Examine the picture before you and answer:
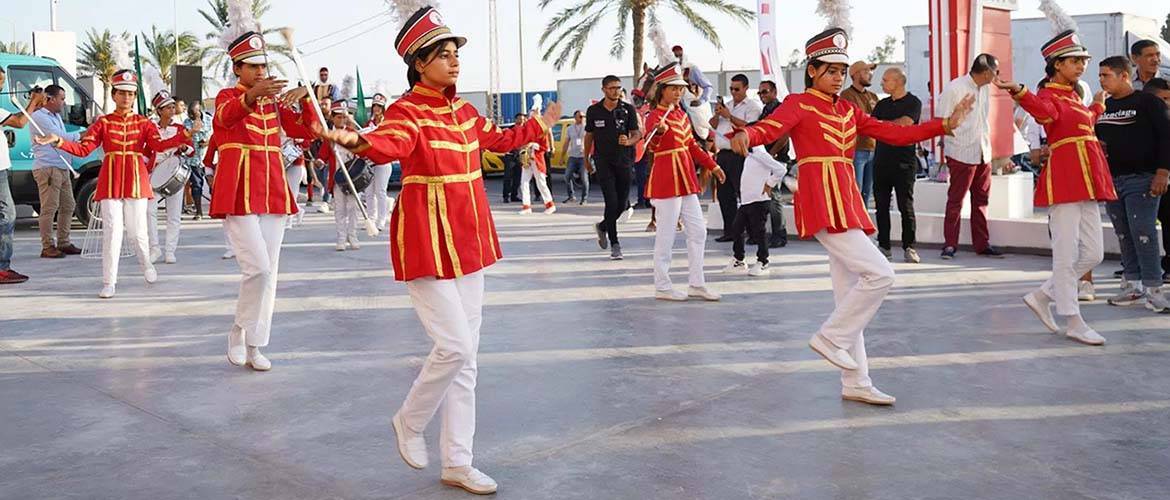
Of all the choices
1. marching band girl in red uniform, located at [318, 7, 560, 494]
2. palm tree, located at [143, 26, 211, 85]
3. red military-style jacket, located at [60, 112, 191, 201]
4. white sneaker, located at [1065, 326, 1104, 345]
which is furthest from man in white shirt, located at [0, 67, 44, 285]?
palm tree, located at [143, 26, 211, 85]

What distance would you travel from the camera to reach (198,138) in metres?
19.9

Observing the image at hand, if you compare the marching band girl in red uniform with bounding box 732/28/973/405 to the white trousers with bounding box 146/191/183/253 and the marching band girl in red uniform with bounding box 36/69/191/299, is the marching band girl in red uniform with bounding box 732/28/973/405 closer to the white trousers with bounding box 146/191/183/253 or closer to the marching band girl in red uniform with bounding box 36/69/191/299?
the marching band girl in red uniform with bounding box 36/69/191/299

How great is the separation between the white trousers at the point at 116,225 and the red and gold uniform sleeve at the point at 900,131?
7267 millimetres

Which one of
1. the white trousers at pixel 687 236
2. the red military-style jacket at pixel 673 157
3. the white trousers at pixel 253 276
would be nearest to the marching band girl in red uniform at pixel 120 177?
the white trousers at pixel 253 276

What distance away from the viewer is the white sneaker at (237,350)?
294 inches

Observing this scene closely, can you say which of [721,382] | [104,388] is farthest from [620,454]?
[104,388]

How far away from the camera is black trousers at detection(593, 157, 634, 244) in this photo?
42.3 ft

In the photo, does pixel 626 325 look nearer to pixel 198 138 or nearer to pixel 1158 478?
pixel 1158 478

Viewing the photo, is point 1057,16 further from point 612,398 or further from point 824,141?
point 612,398

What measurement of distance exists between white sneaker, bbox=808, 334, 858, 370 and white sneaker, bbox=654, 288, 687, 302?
3.58m

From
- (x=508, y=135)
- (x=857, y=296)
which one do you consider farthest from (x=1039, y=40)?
(x=508, y=135)

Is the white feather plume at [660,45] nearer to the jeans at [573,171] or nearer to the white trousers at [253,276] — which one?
the jeans at [573,171]

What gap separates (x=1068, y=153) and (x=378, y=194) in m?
10.5

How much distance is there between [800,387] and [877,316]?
248 centimetres
